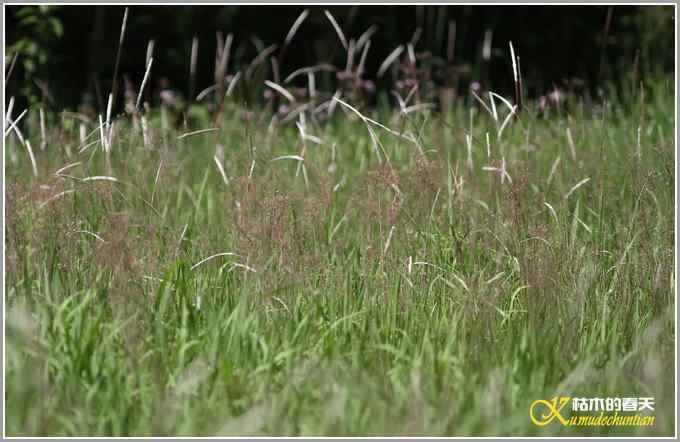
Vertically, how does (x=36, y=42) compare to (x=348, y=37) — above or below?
above

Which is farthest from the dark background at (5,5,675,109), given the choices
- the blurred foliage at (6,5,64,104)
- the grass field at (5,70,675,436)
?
the grass field at (5,70,675,436)

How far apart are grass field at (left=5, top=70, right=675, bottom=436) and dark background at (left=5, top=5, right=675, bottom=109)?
11.4 ft

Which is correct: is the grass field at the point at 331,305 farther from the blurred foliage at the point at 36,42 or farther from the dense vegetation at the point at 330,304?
the blurred foliage at the point at 36,42

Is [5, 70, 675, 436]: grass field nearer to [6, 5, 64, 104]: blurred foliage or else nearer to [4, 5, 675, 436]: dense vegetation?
[4, 5, 675, 436]: dense vegetation

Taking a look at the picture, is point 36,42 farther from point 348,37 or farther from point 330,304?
point 330,304

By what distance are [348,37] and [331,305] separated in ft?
17.5

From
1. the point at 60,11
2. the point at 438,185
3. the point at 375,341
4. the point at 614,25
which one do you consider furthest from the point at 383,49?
the point at 375,341

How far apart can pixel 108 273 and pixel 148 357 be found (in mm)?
461

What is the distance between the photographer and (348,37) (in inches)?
305

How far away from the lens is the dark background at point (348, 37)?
276 inches

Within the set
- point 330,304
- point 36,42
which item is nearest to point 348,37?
point 36,42

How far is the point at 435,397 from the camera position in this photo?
2.25 m

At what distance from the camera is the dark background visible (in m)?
7.01

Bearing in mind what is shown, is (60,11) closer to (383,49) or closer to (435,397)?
(383,49)
